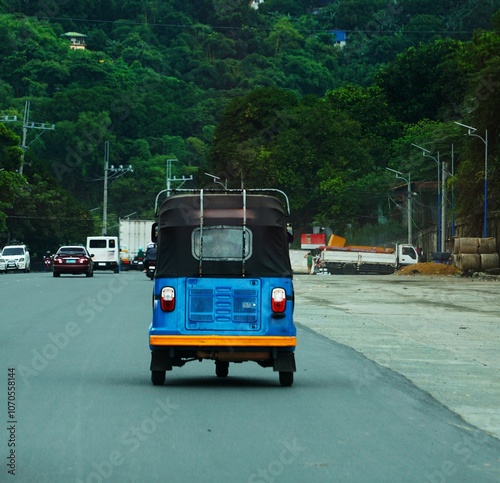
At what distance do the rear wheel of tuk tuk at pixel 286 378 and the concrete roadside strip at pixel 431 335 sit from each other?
3.79ft

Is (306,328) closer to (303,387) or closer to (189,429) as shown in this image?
(303,387)

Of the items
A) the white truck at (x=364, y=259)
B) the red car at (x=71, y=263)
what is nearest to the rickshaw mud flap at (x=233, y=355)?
the red car at (x=71, y=263)

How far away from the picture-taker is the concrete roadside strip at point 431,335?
14.2 meters

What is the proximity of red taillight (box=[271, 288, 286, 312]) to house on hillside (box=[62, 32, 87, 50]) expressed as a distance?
177798 millimetres

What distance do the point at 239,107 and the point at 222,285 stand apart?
101534mm

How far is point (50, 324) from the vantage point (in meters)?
25.2

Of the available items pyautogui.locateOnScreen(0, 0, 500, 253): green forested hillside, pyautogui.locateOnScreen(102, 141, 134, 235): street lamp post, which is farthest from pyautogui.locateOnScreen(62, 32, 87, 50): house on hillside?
pyautogui.locateOnScreen(102, 141, 134, 235): street lamp post

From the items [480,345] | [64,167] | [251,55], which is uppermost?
[251,55]

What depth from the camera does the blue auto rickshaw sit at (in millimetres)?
14234

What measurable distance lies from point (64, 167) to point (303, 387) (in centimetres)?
13779

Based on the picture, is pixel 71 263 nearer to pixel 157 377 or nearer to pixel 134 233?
pixel 134 233

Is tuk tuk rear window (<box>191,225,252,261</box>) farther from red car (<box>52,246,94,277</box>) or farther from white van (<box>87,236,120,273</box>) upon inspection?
white van (<box>87,236,120,273</box>)

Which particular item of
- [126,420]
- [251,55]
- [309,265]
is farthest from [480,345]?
[251,55]

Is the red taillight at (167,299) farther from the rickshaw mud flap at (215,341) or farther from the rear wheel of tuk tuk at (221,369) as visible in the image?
the rear wheel of tuk tuk at (221,369)
